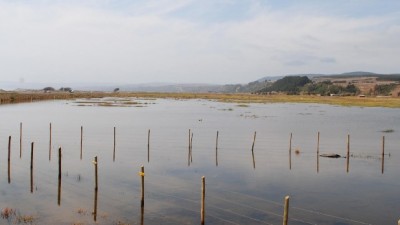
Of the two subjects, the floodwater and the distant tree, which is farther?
the distant tree

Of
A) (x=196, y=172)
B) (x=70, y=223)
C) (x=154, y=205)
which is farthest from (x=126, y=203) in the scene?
(x=196, y=172)

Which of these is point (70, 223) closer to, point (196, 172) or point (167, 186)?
point (167, 186)

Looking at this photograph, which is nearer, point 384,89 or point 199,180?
point 199,180

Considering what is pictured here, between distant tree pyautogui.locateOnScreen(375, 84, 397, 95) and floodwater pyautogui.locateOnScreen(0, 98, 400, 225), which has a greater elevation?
distant tree pyautogui.locateOnScreen(375, 84, 397, 95)

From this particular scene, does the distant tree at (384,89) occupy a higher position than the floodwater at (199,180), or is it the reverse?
the distant tree at (384,89)

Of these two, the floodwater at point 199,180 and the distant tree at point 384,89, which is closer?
the floodwater at point 199,180

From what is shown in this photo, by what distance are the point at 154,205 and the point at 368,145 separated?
101 feet

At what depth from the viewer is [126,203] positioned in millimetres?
22406

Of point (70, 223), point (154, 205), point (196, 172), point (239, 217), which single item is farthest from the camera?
point (196, 172)

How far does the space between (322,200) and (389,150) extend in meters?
21.2

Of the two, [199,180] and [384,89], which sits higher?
[384,89]

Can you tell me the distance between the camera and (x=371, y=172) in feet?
107

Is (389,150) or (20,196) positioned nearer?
(20,196)

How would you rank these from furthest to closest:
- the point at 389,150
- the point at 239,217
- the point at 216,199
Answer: the point at 389,150 → the point at 216,199 → the point at 239,217
